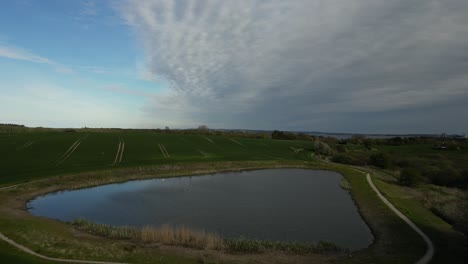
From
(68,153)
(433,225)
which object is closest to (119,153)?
(68,153)

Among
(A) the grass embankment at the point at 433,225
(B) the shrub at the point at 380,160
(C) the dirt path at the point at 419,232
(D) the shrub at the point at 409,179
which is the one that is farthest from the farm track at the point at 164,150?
(B) the shrub at the point at 380,160

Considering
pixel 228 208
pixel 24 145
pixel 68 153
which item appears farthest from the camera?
pixel 24 145

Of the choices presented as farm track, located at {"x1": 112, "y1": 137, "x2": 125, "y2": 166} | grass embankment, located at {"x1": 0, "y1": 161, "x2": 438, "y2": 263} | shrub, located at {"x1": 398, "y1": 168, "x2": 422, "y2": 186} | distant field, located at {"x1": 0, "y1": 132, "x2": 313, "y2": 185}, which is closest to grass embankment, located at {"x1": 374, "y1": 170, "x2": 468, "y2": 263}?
grass embankment, located at {"x1": 0, "y1": 161, "x2": 438, "y2": 263}

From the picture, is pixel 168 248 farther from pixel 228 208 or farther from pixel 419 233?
pixel 419 233

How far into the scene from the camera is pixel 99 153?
53.1 meters

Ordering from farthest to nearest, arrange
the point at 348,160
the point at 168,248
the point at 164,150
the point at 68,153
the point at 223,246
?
the point at 348,160 < the point at 164,150 < the point at 68,153 < the point at 223,246 < the point at 168,248

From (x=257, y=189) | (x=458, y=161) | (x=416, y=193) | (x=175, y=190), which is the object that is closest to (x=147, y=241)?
(x=175, y=190)

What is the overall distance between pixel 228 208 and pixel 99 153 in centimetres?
3491

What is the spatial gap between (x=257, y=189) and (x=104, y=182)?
18.8 metres

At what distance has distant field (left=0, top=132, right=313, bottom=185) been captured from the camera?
4025 cm

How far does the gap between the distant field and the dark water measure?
8971mm

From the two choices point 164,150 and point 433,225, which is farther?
point 164,150

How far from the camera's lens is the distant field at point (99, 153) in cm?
4025

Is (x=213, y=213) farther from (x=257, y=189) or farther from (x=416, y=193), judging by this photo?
(x=416, y=193)
